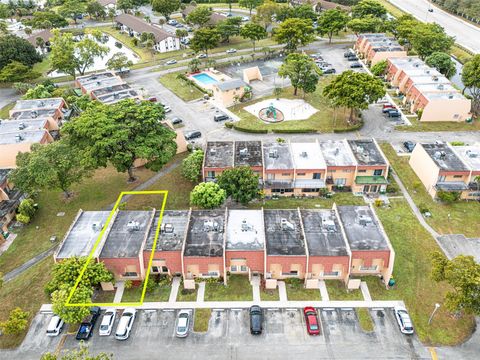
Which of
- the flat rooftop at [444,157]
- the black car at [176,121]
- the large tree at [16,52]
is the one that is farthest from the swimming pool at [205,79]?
the flat rooftop at [444,157]

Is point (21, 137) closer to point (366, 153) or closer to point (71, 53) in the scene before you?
point (71, 53)

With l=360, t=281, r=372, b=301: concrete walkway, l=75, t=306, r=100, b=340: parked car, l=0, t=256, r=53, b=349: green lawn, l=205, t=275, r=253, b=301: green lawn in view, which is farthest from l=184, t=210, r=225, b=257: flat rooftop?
l=0, t=256, r=53, b=349: green lawn

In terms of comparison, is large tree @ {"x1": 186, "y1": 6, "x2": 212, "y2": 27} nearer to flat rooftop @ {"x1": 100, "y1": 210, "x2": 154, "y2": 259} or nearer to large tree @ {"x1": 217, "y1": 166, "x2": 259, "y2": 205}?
large tree @ {"x1": 217, "y1": 166, "x2": 259, "y2": 205}

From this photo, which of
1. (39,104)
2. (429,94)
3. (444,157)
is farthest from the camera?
(39,104)

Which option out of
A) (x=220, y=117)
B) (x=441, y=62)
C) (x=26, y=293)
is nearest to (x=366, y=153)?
(x=220, y=117)

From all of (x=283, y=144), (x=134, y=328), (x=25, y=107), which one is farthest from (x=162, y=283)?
(x=25, y=107)

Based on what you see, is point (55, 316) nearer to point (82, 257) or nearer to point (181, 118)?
point (82, 257)
